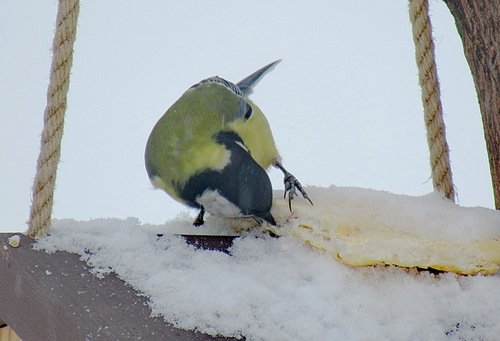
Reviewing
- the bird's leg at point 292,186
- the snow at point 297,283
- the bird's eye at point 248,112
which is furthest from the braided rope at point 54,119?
the bird's eye at point 248,112

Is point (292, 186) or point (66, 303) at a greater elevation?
point (292, 186)

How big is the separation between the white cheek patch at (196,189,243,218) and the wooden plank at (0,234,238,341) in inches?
11.1

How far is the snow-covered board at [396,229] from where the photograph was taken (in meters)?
0.93

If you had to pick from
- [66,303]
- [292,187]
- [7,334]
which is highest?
[292,187]

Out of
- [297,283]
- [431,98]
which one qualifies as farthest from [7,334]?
[431,98]

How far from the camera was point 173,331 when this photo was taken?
0.81m

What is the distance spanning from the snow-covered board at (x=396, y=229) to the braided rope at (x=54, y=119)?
319 millimetres

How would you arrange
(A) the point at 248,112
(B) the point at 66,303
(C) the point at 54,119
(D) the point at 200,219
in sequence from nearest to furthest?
1. (B) the point at 66,303
2. (C) the point at 54,119
3. (D) the point at 200,219
4. (A) the point at 248,112

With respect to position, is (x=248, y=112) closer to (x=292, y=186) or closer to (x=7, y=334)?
(x=292, y=186)

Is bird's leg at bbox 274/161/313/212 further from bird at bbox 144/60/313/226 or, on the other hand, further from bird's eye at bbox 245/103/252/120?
bird's eye at bbox 245/103/252/120

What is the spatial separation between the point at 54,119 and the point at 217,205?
1.02 ft

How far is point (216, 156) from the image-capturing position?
4.04 ft

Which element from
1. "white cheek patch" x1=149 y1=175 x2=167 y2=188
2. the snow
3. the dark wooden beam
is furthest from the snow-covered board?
"white cheek patch" x1=149 y1=175 x2=167 y2=188

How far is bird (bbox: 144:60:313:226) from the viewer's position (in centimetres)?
115
